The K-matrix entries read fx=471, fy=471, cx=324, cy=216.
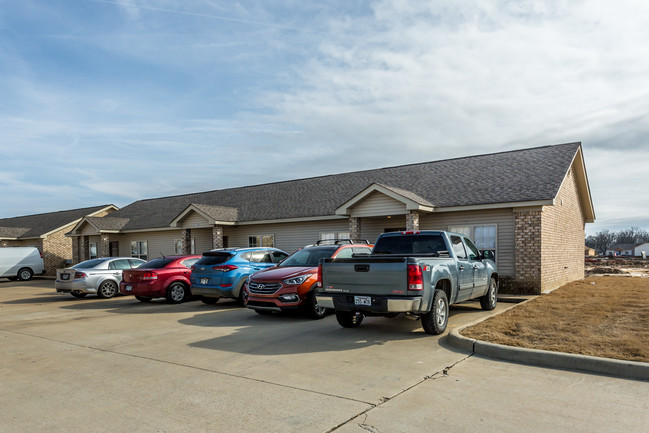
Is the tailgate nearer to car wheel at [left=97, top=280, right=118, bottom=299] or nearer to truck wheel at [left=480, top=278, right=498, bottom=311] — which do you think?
truck wheel at [left=480, top=278, right=498, bottom=311]

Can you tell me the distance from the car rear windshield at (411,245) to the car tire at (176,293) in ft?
23.2

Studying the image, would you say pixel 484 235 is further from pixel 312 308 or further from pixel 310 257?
pixel 312 308

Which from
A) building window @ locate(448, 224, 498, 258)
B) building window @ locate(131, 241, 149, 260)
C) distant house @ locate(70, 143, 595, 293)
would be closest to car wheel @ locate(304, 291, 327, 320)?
distant house @ locate(70, 143, 595, 293)

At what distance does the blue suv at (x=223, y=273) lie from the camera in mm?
12508

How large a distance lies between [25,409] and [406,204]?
1323 cm

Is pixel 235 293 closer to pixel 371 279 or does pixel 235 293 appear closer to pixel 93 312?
pixel 93 312

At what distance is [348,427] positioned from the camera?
423cm

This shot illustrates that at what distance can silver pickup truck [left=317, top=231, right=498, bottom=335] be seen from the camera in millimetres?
7715

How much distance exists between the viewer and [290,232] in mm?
22484

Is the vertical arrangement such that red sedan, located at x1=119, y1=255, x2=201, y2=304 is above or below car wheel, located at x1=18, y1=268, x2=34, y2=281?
above

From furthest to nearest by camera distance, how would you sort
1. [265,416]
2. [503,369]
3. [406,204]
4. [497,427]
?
[406,204]
[503,369]
[265,416]
[497,427]

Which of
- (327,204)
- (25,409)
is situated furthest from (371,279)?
(327,204)

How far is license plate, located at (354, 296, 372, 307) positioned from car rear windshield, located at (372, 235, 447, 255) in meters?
2.09

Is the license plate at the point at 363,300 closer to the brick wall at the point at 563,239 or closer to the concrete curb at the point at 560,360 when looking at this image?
the concrete curb at the point at 560,360
